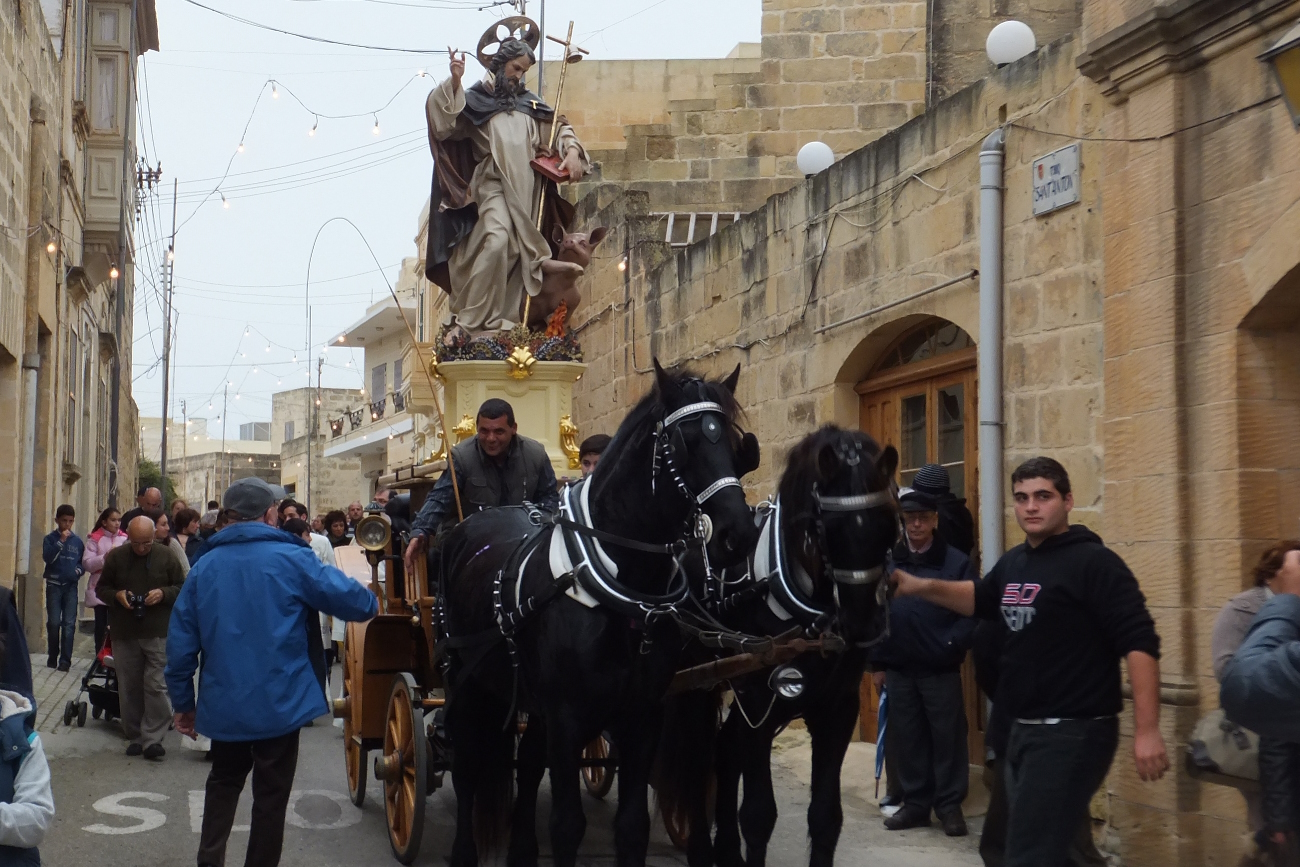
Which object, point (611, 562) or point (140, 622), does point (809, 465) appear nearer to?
point (611, 562)

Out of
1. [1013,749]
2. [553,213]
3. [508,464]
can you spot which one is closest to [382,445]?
[553,213]

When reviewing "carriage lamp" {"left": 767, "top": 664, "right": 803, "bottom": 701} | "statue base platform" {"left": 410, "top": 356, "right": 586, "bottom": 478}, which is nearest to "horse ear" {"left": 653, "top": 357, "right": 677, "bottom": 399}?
"carriage lamp" {"left": 767, "top": 664, "right": 803, "bottom": 701}

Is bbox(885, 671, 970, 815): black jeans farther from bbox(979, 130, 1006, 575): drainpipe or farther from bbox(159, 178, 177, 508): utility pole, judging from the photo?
bbox(159, 178, 177, 508): utility pole

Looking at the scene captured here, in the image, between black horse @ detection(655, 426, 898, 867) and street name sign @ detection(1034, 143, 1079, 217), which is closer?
black horse @ detection(655, 426, 898, 867)

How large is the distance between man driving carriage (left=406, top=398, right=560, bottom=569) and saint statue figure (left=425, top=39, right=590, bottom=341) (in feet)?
14.6

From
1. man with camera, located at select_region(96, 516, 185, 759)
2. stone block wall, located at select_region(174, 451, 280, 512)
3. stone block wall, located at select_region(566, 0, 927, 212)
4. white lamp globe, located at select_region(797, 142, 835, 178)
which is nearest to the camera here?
man with camera, located at select_region(96, 516, 185, 759)

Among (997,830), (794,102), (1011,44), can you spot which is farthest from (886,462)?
(794,102)

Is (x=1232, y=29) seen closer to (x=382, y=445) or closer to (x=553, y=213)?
(x=553, y=213)

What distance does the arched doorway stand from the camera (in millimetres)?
8633

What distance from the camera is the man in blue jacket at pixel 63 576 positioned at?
14453 millimetres

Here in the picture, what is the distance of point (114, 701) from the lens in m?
11.0

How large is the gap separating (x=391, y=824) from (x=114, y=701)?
4.77 meters

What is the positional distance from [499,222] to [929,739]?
5517mm

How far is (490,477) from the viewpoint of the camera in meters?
7.16
